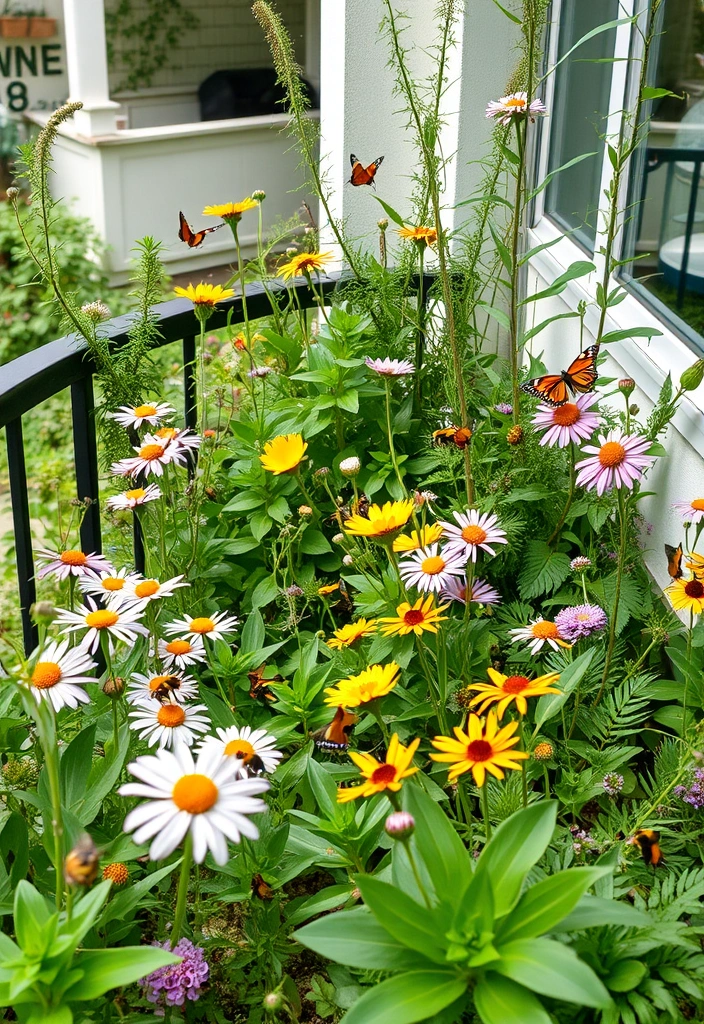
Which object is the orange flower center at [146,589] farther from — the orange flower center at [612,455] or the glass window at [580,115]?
the glass window at [580,115]

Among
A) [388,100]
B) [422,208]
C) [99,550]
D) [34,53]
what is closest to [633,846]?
[99,550]

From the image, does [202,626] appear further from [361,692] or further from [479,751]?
[479,751]

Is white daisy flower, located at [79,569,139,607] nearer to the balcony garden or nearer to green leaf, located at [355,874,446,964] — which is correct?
the balcony garden

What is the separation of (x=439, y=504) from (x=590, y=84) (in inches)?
47.1

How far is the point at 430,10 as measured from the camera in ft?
8.73

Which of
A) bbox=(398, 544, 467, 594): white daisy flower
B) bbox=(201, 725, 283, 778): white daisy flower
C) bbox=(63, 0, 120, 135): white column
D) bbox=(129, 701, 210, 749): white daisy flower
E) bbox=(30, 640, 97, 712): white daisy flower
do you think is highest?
bbox=(63, 0, 120, 135): white column

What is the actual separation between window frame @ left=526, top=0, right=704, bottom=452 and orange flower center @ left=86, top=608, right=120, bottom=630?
3.08 ft

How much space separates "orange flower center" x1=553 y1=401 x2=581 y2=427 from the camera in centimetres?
147

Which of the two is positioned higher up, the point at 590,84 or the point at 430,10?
the point at 430,10

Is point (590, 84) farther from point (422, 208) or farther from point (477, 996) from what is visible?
point (477, 996)

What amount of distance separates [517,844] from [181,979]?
47cm

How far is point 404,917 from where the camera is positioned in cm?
99

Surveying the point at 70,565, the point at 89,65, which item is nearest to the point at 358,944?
the point at 70,565

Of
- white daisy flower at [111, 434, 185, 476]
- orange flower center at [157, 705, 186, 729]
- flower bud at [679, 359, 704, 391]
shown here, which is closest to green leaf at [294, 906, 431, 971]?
orange flower center at [157, 705, 186, 729]
